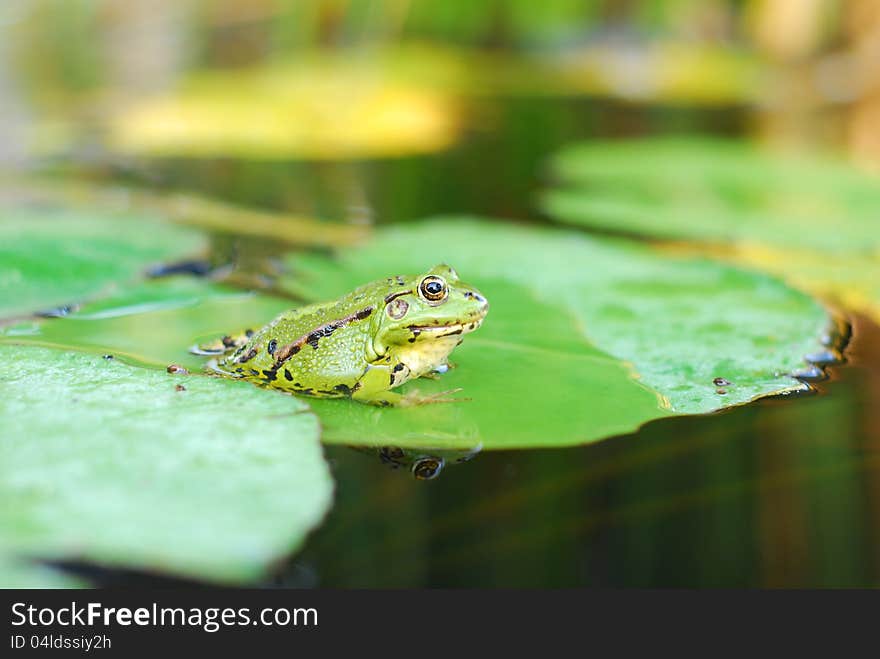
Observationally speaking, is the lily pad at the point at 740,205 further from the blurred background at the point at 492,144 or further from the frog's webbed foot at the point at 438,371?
the frog's webbed foot at the point at 438,371

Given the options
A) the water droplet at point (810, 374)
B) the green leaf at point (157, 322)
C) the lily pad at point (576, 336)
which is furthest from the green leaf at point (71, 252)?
the water droplet at point (810, 374)

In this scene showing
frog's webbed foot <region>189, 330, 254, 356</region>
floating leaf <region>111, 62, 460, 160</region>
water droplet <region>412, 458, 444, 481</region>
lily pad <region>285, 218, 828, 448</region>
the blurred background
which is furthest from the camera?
floating leaf <region>111, 62, 460, 160</region>

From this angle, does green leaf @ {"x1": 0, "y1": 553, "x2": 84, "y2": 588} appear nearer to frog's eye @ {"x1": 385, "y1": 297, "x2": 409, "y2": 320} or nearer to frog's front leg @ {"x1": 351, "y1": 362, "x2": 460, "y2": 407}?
frog's front leg @ {"x1": 351, "y1": 362, "x2": 460, "y2": 407}

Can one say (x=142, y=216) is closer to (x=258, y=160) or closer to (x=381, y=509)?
(x=258, y=160)

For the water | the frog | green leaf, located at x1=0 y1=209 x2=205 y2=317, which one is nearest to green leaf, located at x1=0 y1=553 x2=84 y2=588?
the water

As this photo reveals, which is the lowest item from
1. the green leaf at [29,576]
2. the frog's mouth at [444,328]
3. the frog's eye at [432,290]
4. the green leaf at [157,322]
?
the green leaf at [29,576]

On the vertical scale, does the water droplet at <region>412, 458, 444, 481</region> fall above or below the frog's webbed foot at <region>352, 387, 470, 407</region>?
below

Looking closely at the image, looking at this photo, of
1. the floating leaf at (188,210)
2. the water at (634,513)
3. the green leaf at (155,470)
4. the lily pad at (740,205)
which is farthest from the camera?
the floating leaf at (188,210)
